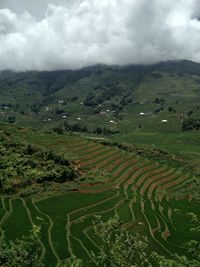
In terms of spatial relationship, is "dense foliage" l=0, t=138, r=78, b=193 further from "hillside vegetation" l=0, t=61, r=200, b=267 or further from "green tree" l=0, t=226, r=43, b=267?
"green tree" l=0, t=226, r=43, b=267

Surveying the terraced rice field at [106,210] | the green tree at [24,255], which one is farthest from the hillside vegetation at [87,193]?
the green tree at [24,255]

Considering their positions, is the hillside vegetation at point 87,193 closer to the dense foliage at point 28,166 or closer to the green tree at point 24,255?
the dense foliage at point 28,166

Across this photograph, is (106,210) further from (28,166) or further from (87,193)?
(28,166)

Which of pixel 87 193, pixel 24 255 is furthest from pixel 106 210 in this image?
pixel 24 255

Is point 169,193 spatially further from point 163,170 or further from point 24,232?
point 24,232

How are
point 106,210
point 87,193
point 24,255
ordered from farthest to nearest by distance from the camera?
point 87,193, point 106,210, point 24,255

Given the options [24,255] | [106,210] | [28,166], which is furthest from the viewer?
[28,166]

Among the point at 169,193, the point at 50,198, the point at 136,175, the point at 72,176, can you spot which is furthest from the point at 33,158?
the point at 169,193

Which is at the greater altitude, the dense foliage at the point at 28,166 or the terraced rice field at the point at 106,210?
the dense foliage at the point at 28,166
